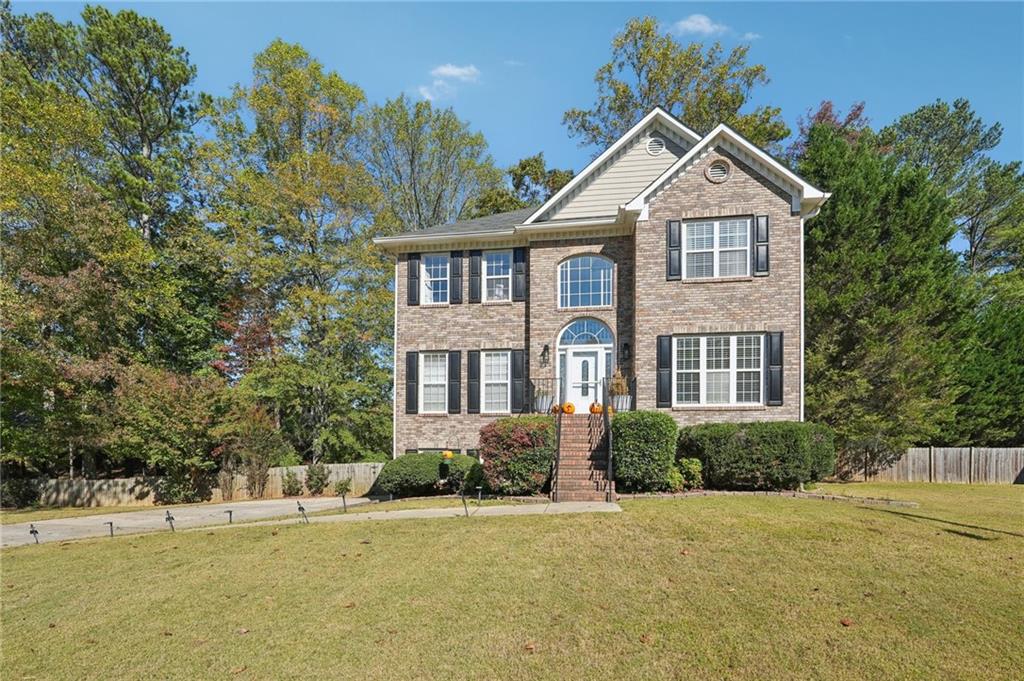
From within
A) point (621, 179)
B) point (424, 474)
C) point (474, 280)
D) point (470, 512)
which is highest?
point (621, 179)

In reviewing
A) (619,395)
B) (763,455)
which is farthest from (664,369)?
(763,455)

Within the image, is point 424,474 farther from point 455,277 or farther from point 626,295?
point 626,295

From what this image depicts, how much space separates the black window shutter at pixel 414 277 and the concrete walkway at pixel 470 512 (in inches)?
309

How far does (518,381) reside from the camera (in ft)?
55.0

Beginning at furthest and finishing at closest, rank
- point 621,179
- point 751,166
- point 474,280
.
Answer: point 474,280 → point 621,179 → point 751,166

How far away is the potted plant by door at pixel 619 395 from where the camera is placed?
48.4ft

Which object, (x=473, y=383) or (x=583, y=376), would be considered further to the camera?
(x=473, y=383)

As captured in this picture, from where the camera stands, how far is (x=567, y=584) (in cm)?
609

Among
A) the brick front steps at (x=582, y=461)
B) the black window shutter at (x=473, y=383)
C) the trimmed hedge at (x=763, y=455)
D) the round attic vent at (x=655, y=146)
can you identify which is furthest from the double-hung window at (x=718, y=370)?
the round attic vent at (x=655, y=146)

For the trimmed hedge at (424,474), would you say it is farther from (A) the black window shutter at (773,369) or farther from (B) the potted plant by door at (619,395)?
(A) the black window shutter at (773,369)

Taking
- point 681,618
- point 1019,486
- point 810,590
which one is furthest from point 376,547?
point 1019,486

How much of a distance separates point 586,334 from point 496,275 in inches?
131

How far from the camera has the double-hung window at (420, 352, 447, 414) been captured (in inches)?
688

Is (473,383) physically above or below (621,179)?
below
